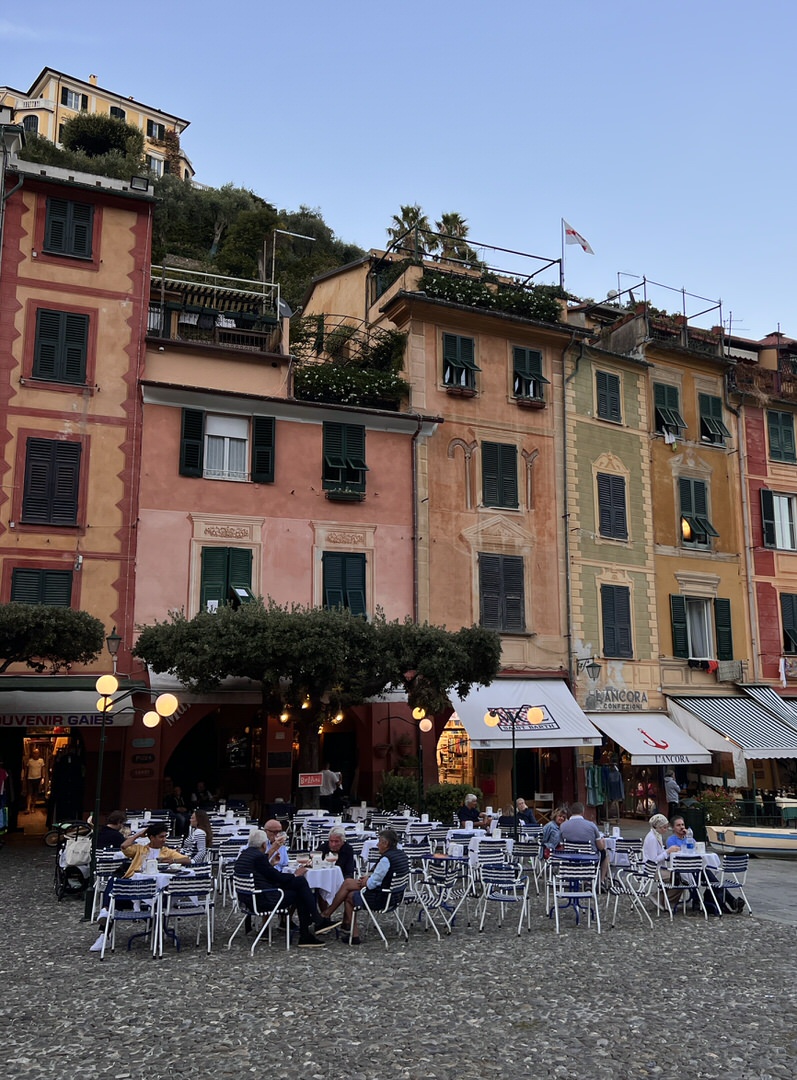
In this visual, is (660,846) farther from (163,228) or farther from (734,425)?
(163,228)

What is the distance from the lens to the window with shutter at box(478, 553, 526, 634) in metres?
24.4

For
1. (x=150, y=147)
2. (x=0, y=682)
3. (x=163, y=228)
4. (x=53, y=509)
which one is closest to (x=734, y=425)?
(x=53, y=509)

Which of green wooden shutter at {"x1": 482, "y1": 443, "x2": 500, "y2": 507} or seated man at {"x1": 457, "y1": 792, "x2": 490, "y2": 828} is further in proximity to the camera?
green wooden shutter at {"x1": 482, "y1": 443, "x2": 500, "y2": 507}

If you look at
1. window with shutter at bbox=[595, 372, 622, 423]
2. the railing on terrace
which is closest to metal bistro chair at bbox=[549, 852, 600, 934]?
the railing on terrace

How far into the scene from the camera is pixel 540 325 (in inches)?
1040

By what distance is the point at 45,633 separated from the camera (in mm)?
17172

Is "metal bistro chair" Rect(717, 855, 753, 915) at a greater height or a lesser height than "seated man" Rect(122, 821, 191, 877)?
lesser

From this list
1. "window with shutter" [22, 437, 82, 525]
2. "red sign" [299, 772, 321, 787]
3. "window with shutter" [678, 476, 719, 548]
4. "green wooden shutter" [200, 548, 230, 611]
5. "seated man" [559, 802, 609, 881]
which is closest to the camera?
"seated man" [559, 802, 609, 881]

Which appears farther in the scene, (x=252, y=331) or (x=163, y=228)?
(x=163, y=228)

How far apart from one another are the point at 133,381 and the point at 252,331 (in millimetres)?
4782

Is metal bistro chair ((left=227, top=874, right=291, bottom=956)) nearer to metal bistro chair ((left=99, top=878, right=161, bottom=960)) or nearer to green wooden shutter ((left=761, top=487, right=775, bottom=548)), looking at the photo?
metal bistro chair ((left=99, top=878, right=161, bottom=960))

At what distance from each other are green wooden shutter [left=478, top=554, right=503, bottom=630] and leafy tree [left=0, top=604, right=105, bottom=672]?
32.4 feet

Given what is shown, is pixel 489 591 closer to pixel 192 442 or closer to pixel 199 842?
pixel 192 442

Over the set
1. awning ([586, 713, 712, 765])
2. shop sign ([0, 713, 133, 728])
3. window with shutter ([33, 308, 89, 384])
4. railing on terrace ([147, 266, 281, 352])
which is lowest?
awning ([586, 713, 712, 765])
